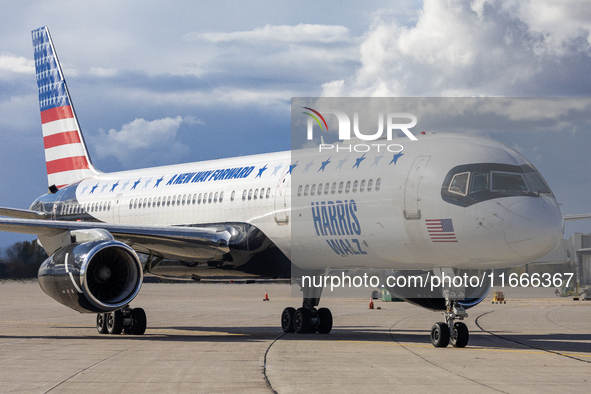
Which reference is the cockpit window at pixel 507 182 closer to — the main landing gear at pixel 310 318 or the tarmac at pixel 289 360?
the tarmac at pixel 289 360

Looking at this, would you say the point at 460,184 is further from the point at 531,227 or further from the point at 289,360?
the point at 289,360

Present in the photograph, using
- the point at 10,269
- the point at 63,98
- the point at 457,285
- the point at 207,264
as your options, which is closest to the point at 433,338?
the point at 457,285

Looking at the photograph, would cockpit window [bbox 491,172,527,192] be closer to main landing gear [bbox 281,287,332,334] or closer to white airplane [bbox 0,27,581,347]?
white airplane [bbox 0,27,581,347]

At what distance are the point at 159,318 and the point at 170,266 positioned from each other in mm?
5844

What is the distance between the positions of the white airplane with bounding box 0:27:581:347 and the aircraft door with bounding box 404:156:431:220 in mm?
26

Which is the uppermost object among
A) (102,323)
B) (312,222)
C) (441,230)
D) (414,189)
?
(414,189)

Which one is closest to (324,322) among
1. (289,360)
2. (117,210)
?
(289,360)

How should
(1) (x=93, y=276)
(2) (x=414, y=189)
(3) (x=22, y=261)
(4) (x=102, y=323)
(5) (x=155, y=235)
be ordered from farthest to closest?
1. (3) (x=22, y=261)
2. (4) (x=102, y=323)
3. (5) (x=155, y=235)
4. (1) (x=93, y=276)
5. (2) (x=414, y=189)

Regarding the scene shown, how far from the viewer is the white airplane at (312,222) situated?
13.1 m

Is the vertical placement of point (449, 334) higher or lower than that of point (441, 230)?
lower

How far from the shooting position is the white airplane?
1312 centimetres

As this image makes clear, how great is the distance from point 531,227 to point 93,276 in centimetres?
922

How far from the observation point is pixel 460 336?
14.1 meters

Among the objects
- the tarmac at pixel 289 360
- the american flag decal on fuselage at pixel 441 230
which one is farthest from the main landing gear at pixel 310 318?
the american flag decal on fuselage at pixel 441 230
